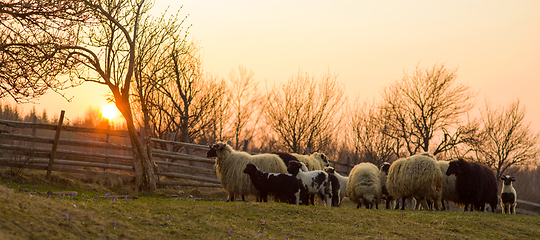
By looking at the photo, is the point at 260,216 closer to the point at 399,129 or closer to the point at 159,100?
the point at 159,100

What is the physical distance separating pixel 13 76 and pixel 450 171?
41.3ft

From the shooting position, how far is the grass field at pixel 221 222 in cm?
572

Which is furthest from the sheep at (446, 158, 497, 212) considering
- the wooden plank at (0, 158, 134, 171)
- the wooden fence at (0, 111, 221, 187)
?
the wooden plank at (0, 158, 134, 171)

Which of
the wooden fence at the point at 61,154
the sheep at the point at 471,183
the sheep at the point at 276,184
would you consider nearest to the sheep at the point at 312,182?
the sheep at the point at 276,184

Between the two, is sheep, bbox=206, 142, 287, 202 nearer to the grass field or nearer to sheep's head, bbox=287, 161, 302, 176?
sheep's head, bbox=287, 161, 302, 176

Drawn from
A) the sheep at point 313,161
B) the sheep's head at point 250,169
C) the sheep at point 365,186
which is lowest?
the sheep at point 365,186

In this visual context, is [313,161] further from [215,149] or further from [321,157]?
[215,149]

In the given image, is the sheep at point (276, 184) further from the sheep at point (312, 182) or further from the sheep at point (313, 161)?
the sheep at point (313, 161)

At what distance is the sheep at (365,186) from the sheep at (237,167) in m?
2.51

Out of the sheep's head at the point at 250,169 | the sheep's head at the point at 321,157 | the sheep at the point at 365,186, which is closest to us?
the sheep's head at the point at 250,169

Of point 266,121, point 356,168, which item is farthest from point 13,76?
point 266,121

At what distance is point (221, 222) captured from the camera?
745 cm

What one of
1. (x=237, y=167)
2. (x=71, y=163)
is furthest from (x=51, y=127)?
(x=237, y=167)

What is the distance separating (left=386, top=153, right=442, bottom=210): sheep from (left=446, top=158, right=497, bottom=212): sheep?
130 centimetres
